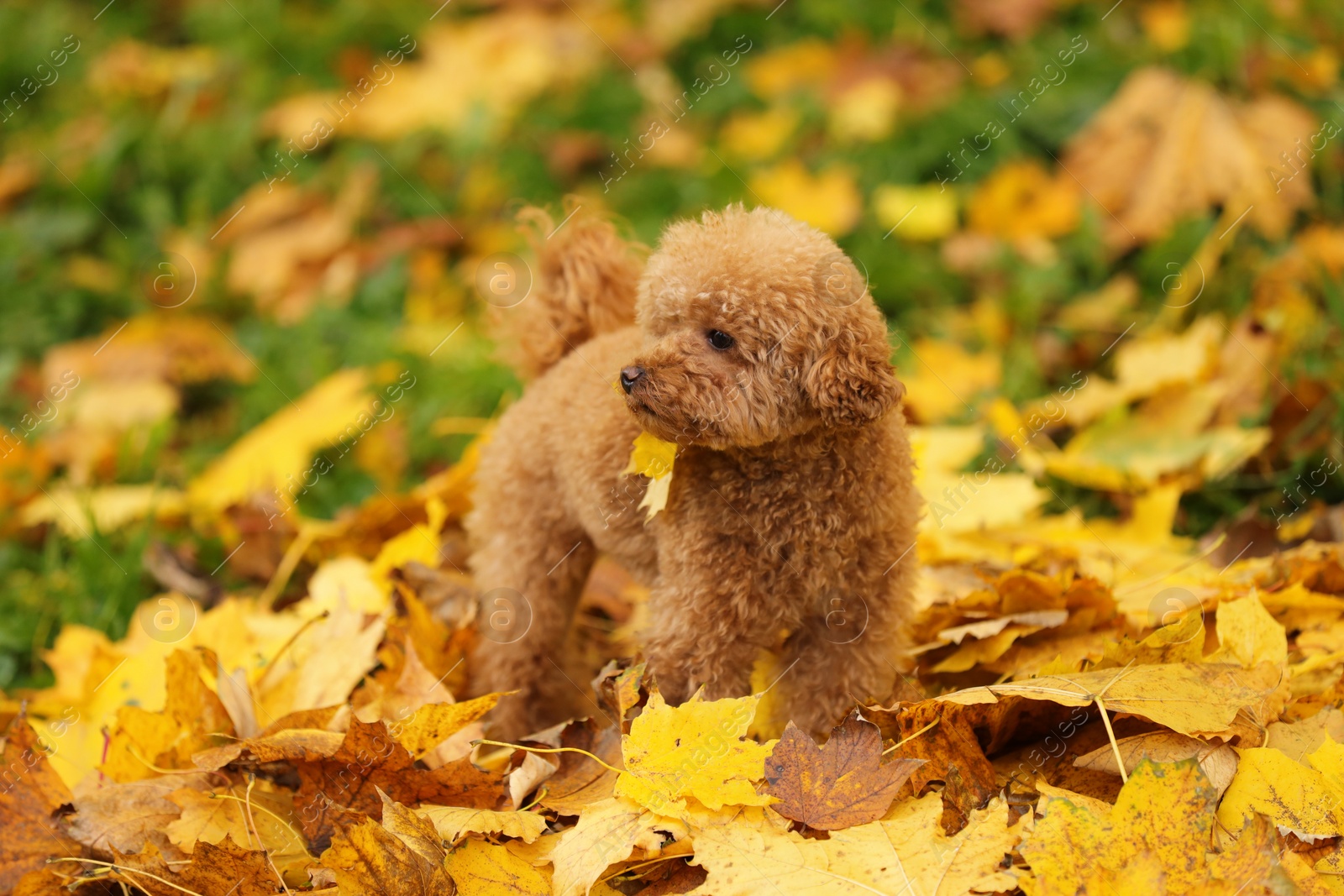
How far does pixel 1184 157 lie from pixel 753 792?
3800mm

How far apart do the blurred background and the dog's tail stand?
0.34 meters

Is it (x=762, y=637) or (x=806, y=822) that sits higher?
(x=762, y=637)

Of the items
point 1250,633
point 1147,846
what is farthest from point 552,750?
point 1250,633

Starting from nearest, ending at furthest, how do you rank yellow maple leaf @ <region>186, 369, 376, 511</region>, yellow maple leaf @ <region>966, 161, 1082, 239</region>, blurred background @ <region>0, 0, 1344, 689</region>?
1. blurred background @ <region>0, 0, 1344, 689</region>
2. yellow maple leaf @ <region>186, 369, 376, 511</region>
3. yellow maple leaf @ <region>966, 161, 1082, 239</region>

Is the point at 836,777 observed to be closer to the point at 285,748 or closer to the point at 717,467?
the point at 717,467

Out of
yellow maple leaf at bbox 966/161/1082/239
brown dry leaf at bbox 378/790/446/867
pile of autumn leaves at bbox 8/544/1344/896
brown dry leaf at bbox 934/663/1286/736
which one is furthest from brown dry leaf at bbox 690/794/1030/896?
yellow maple leaf at bbox 966/161/1082/239

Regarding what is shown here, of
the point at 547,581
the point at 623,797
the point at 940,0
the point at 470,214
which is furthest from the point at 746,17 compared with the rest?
the point at 623,797

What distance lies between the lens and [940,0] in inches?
235

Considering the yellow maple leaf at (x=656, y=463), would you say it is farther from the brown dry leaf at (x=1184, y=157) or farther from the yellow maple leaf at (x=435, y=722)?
the brown dry leaf at (x=1184, y=157)

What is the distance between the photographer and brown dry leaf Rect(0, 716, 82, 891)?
7.54 ft

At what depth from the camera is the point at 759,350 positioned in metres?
2.02

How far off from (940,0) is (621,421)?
4.56 m

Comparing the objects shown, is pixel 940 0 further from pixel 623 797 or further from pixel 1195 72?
pixel 623 797

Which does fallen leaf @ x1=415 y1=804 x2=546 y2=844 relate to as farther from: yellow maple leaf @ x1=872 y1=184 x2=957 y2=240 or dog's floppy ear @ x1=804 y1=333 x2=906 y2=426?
yellow maple leaf @ x1=872 y1=184 x2=957 y2=240
